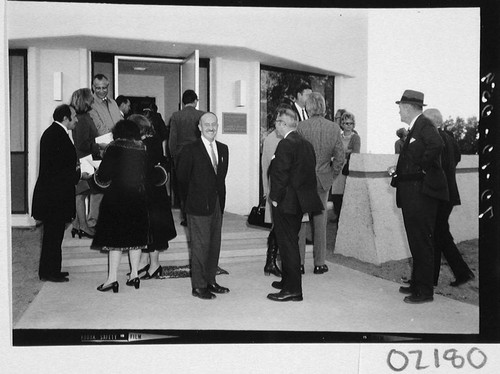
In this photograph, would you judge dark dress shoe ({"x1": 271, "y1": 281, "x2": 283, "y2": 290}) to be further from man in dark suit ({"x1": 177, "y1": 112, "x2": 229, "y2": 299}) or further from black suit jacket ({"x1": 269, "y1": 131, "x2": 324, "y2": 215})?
black suit jacket ({"x1": 269, "y1": 131, "x2": 324, "y2": 215})

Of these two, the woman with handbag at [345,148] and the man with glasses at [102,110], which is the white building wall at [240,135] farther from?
the man with glasses at [102,110]

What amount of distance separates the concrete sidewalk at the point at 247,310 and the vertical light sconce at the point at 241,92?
5.58 feet

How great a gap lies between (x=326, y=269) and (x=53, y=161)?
2.45 meters

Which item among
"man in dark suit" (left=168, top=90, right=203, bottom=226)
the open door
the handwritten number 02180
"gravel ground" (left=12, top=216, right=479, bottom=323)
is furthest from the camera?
the open door

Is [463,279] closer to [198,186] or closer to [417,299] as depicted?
[417,299]

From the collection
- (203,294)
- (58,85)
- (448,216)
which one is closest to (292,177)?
(203,294)

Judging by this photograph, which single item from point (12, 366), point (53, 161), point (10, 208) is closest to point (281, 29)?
point (53, 161)

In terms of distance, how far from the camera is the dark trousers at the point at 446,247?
13.6 feet

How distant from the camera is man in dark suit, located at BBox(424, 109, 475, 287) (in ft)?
13.0

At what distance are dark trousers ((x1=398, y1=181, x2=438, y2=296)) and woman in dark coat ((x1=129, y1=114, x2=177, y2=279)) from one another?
1924 mm

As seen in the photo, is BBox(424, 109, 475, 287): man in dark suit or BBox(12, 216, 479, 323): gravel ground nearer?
BBox(12, 216, 479, 323): gravel ground

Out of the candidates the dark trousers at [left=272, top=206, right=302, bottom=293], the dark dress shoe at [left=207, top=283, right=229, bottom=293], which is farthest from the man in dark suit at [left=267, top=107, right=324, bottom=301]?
the dark dress shoe at [left=207, top=283, right=229, bottom=293]

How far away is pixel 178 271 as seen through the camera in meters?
4.64

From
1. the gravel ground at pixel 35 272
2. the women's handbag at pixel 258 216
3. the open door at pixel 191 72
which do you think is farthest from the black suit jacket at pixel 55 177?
the women's handbag at pixel 258 216
